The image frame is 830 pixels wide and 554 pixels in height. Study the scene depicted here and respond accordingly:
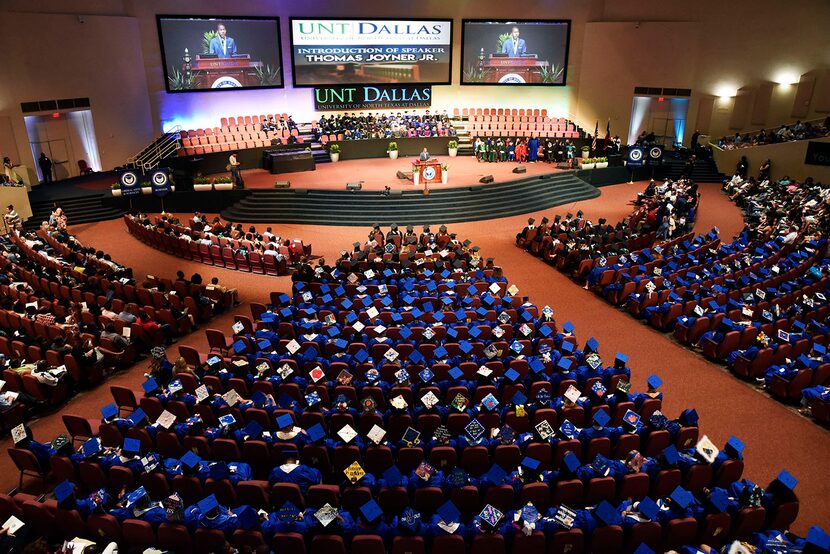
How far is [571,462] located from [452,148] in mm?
23827

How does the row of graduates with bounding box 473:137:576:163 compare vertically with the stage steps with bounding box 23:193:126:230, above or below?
above

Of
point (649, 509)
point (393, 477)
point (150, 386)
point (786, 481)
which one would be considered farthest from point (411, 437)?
point (786, 481)

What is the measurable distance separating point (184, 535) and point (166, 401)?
3206 mm

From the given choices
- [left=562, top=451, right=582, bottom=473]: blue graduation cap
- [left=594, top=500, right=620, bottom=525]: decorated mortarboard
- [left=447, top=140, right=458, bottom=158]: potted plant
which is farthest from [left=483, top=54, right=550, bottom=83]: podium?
[left=594, top=500, right=620, bottom=525]: decorated mortarboard

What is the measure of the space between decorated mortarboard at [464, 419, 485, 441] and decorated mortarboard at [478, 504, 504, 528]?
145 cm

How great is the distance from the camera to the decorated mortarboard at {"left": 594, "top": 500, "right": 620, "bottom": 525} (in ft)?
21.5

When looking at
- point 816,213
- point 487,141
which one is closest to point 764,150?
point 816,213

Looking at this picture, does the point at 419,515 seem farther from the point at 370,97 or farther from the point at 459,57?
the point at 459,57

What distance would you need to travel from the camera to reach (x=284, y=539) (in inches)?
251

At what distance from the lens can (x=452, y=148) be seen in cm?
2955

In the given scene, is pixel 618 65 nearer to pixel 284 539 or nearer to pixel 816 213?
pixel 816 213

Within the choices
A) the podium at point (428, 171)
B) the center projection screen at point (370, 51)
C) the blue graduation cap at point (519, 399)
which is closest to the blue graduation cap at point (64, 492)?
the blue graduation cap at point (519, 399)

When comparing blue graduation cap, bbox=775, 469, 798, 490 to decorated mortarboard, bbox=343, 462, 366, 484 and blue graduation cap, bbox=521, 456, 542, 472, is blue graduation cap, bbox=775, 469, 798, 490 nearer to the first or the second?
blue graduation cap, bbox=521, 456, 542, 472

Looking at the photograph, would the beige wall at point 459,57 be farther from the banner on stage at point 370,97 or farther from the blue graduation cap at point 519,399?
the blue graduation cap at point 519,399
